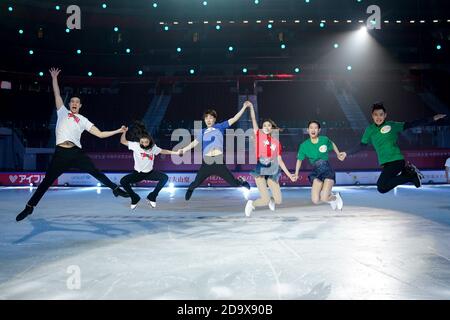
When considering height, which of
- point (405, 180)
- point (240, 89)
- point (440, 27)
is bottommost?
point (405, 180)

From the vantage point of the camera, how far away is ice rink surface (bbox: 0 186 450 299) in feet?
10.5

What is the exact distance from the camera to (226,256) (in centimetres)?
441

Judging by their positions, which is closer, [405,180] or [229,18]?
[405,180]

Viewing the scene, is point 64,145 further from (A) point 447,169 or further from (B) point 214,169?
(A) point 447,169

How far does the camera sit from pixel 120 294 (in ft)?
10.2

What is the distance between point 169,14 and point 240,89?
7.76 m

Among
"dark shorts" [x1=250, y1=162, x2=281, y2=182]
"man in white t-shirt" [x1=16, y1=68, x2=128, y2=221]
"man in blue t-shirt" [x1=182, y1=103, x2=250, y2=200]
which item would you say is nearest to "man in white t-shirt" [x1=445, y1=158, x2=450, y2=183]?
"dark shorts" [x1=250, y1=162, x2=281, y2=182]

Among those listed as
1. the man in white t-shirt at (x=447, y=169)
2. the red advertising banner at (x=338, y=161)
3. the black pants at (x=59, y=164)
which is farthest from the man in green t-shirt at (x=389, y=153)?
the man in white t-shirt at (x=447, y=169)

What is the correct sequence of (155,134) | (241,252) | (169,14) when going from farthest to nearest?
(169,14), (155,134), (241,252)

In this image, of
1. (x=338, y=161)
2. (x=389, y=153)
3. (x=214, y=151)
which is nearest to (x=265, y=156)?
(x=214, y=151)

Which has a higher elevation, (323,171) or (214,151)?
(214,151)

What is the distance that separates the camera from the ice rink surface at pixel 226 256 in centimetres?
321
